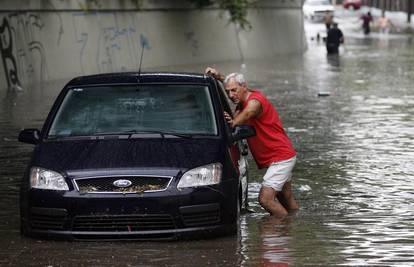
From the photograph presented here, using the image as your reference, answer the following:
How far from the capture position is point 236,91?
10.5 metres

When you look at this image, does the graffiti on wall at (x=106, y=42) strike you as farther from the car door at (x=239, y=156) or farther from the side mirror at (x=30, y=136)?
the side mirror at (x=30, y=136)

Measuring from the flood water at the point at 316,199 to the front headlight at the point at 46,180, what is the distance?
0.48 metres

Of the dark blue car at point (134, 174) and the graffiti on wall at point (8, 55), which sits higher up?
the dark blue car at point (134, 174)

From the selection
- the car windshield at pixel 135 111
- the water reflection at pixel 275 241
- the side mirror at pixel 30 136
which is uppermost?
the car windshield at pixel 135 111

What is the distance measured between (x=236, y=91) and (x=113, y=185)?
206cm

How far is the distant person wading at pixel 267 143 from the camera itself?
10531 millimetres

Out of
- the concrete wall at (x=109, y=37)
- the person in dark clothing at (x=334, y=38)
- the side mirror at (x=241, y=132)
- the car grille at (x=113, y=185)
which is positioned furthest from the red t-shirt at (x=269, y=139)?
the person in dark clothing at (x=334, y=38)

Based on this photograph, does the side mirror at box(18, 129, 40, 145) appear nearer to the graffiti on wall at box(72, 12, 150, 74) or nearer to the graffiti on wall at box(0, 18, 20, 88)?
the graffiti on wall at box(0, 18, 20, 88)

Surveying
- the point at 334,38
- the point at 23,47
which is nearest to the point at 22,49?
→ the point at 23,47

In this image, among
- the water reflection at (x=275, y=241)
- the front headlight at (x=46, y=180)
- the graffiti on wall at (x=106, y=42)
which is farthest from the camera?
the graffiti on wall at (x=106, y=42)

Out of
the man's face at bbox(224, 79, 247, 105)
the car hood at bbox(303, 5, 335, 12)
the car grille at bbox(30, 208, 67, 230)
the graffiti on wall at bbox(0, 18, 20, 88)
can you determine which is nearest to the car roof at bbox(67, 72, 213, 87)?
the man's face at bbox(224, 79, 247, 105)

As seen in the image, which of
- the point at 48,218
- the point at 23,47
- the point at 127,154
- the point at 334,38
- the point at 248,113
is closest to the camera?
the point at 48,218

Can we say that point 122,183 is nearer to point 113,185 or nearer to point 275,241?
point 113,185

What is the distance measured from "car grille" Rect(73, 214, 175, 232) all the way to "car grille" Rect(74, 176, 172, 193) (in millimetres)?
214
